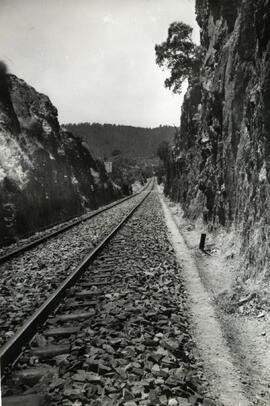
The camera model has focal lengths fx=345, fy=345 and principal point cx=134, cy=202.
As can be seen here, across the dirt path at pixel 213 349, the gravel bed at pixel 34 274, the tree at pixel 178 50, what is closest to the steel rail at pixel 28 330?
the gravel bed at pixel 34 274

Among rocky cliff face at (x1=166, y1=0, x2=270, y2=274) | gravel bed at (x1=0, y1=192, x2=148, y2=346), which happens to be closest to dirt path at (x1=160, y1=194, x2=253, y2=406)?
rocky cliff face at (x1=166, y1=0, x2=270, y2=274)

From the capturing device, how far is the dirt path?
159 inches

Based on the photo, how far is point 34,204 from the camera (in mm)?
18500

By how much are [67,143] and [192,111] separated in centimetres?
1463

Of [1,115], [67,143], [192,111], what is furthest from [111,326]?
[67,143]

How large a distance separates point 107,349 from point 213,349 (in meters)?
1.59

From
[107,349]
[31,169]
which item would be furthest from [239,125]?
[31,169]

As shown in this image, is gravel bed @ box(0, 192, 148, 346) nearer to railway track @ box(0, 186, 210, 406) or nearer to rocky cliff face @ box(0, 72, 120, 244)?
railway track @ box(0, 186, 210, 406)

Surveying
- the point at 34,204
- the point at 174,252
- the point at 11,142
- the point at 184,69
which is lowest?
the point at 174,252

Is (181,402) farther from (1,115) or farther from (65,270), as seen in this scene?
(1,115)

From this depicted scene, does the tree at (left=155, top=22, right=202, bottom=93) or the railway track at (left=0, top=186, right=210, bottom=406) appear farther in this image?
the tree at (left=155, top=22, right=202, bottom=93)

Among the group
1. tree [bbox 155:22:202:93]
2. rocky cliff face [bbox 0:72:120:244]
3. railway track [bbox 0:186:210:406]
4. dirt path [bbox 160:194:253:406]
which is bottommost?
dirt path [bbox 160:194:253:406]

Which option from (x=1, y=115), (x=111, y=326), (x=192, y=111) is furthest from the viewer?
(x=192, y=111)

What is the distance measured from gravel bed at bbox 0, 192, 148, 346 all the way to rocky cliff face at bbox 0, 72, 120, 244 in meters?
3.21
